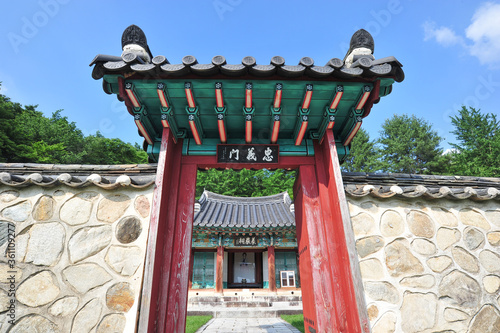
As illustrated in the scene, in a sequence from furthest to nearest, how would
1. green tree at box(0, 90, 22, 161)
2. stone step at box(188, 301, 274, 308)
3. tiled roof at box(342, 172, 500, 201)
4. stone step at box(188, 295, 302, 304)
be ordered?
green tree at box(0, 90, 22, 161) → stone step at box(188, 295, 302, 304) → stone step at box(188, 301, 274, 308) → tiled roof at box(342, 172, 500, 201)

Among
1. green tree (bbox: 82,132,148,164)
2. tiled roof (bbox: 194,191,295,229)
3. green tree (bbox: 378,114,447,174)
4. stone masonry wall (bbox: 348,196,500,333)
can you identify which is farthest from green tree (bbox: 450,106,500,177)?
green tree (bbox: 82,132,148,164)

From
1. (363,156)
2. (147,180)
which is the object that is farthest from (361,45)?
(363,156)

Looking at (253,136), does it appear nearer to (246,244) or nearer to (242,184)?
(246,244)

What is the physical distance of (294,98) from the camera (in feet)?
10.9

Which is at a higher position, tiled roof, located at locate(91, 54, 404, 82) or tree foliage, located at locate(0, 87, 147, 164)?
tree foliage, located at locate(0, 87, 147, 164)

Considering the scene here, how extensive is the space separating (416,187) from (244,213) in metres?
13.0

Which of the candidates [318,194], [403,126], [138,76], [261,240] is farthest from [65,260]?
[403,126]

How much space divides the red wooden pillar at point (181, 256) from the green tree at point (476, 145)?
19.9 m

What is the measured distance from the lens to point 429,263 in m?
3.30

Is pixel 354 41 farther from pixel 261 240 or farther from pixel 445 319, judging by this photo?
pixel 261 240

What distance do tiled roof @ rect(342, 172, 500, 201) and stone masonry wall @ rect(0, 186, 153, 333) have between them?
293 centimetres

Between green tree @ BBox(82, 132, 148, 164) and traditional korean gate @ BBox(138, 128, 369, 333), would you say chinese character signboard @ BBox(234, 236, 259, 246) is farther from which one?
green tree @ BBox(82, 132, 148, 164)

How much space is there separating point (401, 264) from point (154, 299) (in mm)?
3102

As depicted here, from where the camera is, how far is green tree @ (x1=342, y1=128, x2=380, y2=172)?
86.1 feet
